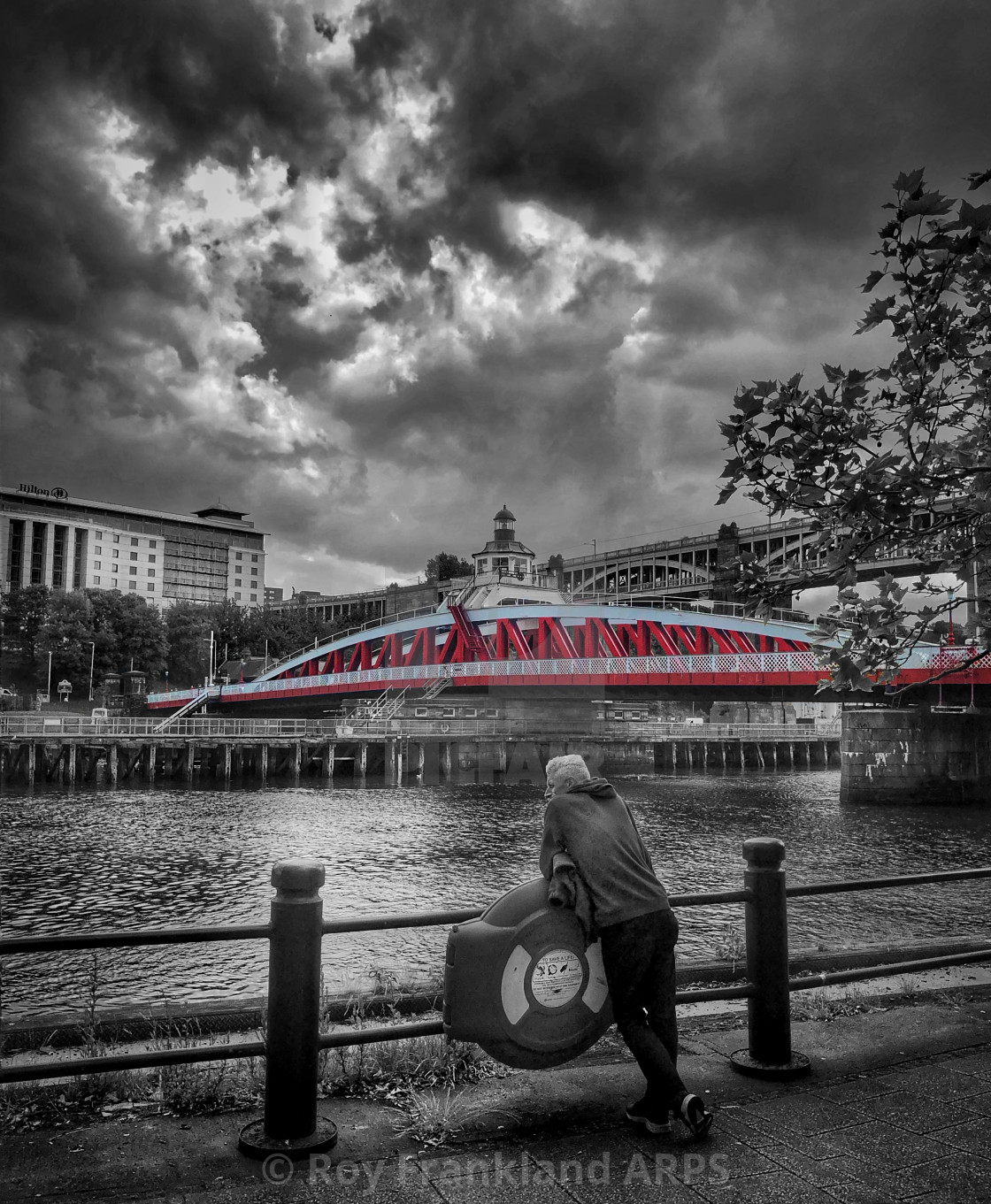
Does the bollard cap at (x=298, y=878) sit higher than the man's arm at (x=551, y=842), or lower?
lower

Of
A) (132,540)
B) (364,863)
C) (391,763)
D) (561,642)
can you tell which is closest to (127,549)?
(132,540)

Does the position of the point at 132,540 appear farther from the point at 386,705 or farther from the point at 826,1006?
the point at 826,1006

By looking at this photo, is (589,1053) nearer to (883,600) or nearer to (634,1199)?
(634,1199)

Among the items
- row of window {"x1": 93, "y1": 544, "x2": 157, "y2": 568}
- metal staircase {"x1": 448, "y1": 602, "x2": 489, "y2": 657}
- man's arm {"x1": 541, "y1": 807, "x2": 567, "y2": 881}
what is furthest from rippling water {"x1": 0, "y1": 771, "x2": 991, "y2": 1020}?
row of window {"x1": 93, "y1": 544, "x2": 157, "y2": 568}

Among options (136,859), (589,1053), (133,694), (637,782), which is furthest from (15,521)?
(589,1053)

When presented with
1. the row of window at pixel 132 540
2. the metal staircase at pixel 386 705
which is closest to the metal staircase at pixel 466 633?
the metal staircase at pixel 386 705

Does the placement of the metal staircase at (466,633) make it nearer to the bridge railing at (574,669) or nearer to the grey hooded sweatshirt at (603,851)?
the bridge railing at (574,669)

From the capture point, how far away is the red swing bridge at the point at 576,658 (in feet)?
160

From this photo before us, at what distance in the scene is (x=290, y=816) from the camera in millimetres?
36875

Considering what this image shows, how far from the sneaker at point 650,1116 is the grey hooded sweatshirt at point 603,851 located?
914mm

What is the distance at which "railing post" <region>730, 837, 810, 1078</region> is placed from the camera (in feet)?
18.7

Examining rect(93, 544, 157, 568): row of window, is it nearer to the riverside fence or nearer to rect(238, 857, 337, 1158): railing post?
the riverside fence

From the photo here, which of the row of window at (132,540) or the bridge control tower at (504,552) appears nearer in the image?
the bridge control tower at (504,552)

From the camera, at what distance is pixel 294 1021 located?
477 cm
